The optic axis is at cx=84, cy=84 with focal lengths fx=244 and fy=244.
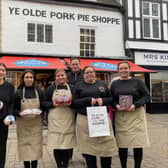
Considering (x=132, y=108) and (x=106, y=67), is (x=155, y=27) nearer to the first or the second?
(x=106, y=67)

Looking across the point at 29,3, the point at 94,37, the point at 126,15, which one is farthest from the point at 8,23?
the point at 126,15

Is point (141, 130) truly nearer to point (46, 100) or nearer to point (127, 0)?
point (46, 100)

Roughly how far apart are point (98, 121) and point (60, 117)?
1.81 ft

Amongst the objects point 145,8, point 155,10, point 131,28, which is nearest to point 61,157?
point 131,28

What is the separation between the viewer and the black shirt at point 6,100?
3.31 metres

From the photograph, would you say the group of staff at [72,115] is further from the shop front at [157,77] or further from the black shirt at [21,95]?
the shop front at [157,77]

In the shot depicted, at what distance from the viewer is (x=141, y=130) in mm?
3713

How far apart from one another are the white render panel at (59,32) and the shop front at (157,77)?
1317 mm

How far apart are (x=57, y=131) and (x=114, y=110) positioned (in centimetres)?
93

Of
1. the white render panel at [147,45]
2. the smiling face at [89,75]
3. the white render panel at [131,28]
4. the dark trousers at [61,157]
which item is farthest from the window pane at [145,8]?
the dark trousers at [61,157]

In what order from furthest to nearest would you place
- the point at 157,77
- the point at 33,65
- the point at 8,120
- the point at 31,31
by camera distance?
the point at 157,77 → the point at 31,31 → the point at 33,65 → the point at 8,120

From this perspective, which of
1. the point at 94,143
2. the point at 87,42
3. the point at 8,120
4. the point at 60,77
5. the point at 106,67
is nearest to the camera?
the point at 8,120

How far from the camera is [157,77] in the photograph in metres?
13.6

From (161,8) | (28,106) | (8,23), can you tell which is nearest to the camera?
(28,106)
